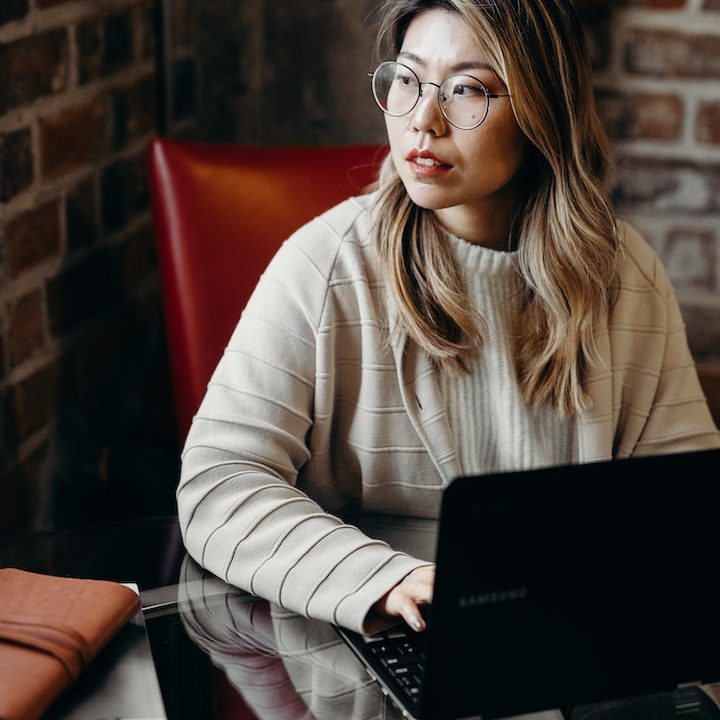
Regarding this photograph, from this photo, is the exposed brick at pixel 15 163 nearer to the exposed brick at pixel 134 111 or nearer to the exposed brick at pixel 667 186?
the exposed brick at pixel 134 111

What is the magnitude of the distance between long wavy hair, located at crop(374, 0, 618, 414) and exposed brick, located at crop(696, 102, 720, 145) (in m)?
0.55

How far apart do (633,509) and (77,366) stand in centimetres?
109

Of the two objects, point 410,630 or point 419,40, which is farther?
point 419,40

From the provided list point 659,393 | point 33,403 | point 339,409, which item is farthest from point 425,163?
point 33,403

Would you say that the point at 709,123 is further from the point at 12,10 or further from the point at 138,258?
the point at 12,10

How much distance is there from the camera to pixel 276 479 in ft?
3.89

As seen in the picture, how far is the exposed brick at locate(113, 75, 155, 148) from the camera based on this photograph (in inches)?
68.2

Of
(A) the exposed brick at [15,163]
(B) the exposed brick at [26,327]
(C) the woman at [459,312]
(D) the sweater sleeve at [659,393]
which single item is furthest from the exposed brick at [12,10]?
(D) the sweater sleeve at [659,393]

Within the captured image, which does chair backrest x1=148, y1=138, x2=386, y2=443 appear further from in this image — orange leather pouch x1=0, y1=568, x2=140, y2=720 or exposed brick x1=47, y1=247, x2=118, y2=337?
orange leather pouch x1=0, y1=568, x2=140, y2=720

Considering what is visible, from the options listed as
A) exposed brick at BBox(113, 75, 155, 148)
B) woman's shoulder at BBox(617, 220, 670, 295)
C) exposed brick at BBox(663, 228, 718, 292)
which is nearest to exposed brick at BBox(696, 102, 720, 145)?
exposed brick at BBox(663, 228, 718, 292)

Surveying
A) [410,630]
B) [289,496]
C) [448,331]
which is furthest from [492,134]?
[410,630]

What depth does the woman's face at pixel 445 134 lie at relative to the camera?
4.08 feet

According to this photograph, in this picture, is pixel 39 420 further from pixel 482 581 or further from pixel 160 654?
pixel 482 581

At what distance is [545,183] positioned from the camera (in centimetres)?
139
